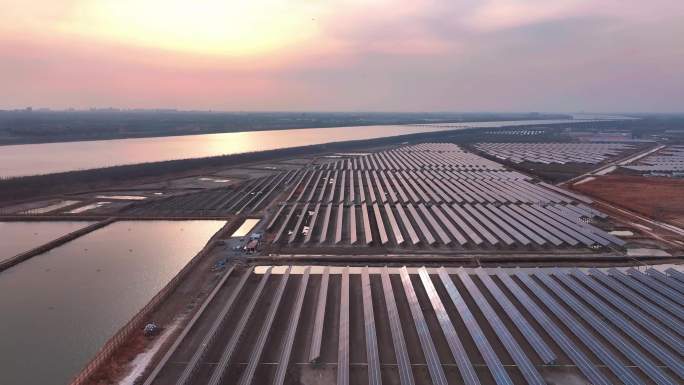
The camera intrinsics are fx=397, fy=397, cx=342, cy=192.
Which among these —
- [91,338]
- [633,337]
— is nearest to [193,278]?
[91,338]

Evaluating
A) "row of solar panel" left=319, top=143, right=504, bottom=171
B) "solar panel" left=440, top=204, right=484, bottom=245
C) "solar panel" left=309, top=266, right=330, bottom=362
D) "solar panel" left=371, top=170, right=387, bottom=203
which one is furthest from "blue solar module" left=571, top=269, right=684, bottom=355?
"row of solar panel" left=319, top=143, right=504, bottom=171

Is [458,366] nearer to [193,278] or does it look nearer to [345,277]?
[345,277]

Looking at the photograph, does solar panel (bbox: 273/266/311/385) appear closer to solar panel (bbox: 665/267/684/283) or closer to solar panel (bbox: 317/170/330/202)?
solar panel (bbox: 317/170/330/202)

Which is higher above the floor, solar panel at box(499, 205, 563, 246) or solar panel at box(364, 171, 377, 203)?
solar panel at box(364, 171, 377, 203)

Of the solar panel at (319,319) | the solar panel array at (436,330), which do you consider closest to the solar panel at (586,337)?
the solar panel array at (436,330)

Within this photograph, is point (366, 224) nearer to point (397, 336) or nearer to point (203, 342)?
point (397, 336)

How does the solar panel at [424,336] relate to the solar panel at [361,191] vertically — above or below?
below

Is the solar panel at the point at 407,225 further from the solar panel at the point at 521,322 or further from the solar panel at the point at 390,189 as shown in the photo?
the solar panel at the point at 521,322
